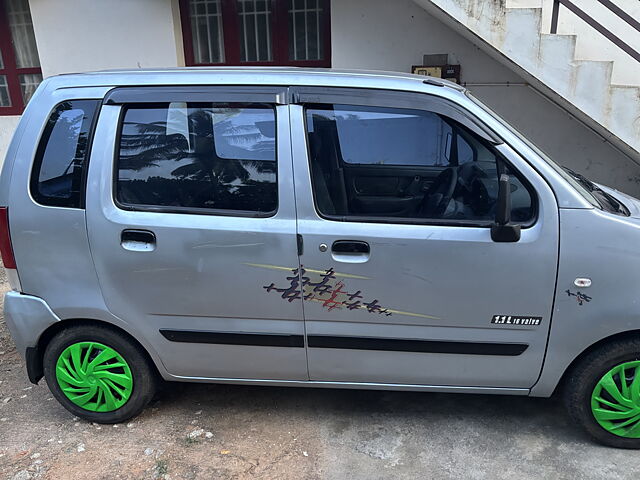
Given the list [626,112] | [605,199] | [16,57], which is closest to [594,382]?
[605,199]

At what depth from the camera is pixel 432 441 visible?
2.80 meters

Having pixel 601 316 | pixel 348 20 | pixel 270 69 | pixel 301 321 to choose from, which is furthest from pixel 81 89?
pixel 348 20

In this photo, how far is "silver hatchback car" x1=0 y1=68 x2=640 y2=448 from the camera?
2465 mm

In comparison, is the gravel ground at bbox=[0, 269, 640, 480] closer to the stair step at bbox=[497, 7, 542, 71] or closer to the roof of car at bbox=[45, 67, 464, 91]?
the roof of car at bbox=[45, 67, 464, 91]

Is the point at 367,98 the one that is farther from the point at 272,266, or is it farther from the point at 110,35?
the point at 110,35

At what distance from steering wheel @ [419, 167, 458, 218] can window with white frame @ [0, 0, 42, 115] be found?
779 centimetres

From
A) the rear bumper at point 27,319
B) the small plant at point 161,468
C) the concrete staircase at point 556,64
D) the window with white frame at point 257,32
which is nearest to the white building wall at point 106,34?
the window with white frame at point 257,32

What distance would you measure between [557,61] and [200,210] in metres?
3.82

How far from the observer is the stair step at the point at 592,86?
4.60 meters

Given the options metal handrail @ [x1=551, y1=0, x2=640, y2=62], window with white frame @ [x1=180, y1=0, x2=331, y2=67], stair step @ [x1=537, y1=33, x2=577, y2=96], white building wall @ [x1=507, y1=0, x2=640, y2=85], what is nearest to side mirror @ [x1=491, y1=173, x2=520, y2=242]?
stair step @ [x1=537, y1=33, x2=577, y2=96]

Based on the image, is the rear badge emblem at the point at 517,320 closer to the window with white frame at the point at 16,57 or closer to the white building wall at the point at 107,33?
the white building wall at the point at 107,33

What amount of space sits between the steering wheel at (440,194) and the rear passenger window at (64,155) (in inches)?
71.0

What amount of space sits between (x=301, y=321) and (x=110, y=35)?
20.3 ft

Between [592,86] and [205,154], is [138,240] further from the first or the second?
[592,86]
